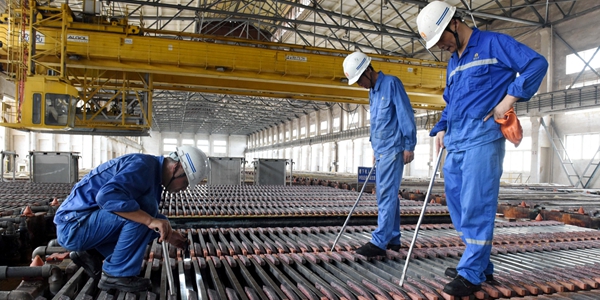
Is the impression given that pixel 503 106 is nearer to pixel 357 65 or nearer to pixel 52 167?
pixel 357 65

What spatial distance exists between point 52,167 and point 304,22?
9629mm

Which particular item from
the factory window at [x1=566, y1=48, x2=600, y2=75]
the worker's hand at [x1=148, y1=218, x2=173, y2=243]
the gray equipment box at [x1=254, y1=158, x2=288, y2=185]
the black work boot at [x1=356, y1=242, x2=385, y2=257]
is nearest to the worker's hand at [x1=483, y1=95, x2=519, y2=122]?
the black work boot at [x1=356, y1=242, x2=385, y2=257]

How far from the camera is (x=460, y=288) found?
7.18 ft

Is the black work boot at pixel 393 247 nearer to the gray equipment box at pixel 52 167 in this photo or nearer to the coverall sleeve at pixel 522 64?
the coverall sleeve at pixel 522 64

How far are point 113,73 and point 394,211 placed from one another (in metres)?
8.98

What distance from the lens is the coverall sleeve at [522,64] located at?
6.97ft

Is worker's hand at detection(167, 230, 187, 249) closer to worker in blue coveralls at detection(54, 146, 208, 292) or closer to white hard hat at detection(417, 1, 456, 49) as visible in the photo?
worker in blue coveralls at detection(54, 146, 208, 292)

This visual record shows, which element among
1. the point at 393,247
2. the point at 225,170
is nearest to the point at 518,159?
the point at 225,170

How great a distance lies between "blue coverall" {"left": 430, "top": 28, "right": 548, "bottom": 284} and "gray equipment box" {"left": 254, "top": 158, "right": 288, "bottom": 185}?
8.01 m

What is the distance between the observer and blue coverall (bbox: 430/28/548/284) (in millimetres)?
2188

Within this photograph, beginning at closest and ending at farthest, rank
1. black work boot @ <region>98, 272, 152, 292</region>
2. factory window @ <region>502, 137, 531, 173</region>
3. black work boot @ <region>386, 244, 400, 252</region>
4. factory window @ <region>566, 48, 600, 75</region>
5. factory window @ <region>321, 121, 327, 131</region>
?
black work boot @ <region>98, 272, 152, 292</region>, black work boot @ <region>386, 244, 400, 252</region>, factory window @ <region>566, 48, 600, 75</region>, factory window @ <region>502, 137, 531, 173</region>, factory window @ <region>321, 121, 327, 131</region>

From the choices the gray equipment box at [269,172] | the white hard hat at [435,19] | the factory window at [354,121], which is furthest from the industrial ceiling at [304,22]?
the gray equipment box at [269,172]

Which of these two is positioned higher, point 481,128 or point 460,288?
point 481,128

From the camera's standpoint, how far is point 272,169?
10336mm
